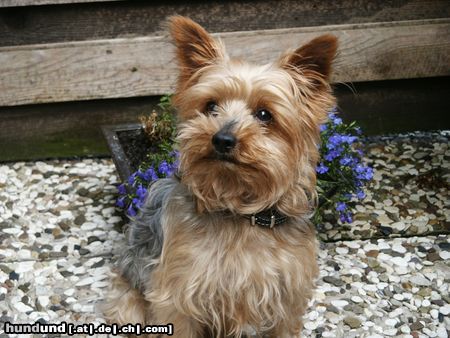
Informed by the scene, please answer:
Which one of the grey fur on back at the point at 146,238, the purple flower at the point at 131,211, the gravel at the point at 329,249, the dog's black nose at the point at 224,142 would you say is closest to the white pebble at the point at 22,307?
the gravel at the point at 329,249

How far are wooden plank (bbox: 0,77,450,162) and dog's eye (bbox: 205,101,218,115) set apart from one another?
8.12 feet

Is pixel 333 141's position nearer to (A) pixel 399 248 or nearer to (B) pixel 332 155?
(B) pixel 332 155

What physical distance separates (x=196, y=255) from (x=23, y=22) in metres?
2.99

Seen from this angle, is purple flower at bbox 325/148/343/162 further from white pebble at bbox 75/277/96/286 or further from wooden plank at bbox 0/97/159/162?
wooden plank at bbox 0/97/159/162

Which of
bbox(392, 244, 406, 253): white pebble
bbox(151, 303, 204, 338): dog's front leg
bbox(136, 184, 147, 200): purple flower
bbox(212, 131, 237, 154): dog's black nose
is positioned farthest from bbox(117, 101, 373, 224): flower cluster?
bbox(212, 131, 237, 154): dog's black nose

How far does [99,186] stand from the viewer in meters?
4.97

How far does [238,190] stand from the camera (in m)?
2.86

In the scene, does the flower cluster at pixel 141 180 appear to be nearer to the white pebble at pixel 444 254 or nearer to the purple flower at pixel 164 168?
the purple flower at pixel 164 168

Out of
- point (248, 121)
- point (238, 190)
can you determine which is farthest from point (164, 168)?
point (248, 121)

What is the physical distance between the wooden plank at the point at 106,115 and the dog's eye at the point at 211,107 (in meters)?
2.48

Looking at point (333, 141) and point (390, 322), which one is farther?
point (333, 141)

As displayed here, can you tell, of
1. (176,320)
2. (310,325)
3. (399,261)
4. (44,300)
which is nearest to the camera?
(176,320)

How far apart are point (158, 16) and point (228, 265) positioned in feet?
9.20

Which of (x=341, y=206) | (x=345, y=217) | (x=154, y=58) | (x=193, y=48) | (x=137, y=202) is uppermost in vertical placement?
(x=193, y=48)
